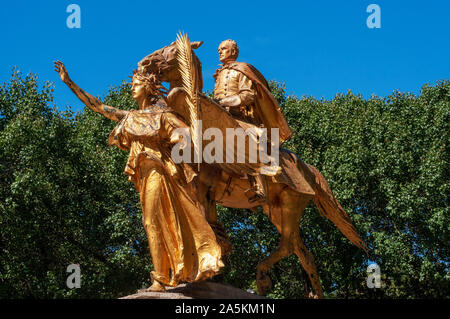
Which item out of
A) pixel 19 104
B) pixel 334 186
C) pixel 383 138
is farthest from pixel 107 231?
pixel 383 138

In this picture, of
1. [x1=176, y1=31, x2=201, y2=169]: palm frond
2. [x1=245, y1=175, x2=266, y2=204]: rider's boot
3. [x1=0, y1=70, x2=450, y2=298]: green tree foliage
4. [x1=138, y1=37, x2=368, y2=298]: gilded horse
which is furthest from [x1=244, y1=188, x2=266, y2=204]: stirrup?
[x1=0, y1=70, x2=450, y2=298]: green tree foliage

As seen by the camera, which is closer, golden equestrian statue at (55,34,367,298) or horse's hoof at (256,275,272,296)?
golden equestrian statue at (55,34,367,298)

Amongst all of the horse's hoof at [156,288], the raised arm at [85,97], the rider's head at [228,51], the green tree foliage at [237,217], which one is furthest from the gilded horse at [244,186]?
the green tree foliage at [237,217]

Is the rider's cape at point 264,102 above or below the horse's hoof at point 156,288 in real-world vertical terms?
above

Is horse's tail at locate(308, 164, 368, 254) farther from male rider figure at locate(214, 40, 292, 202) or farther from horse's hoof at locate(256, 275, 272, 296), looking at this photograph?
horse's hoof at locate(256, 275, 272, 296)

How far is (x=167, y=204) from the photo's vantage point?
8.98 metres

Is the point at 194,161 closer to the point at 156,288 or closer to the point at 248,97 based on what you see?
the point at 248,97

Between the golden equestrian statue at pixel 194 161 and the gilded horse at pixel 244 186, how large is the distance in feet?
0.05

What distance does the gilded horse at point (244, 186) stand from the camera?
9461 mm

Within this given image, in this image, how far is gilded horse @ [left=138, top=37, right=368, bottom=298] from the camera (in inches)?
372

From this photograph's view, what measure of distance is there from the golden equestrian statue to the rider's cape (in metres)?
0.02

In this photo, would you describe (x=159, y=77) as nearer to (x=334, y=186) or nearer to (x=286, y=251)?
(x=286, y=251)

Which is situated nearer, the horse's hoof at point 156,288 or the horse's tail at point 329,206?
the horse's hoof at point 156,288

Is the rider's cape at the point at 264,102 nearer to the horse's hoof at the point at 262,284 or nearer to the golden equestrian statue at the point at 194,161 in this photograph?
the golden equestrian statue at the point at 194,161
